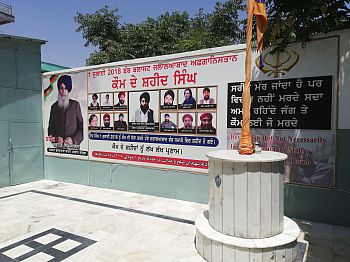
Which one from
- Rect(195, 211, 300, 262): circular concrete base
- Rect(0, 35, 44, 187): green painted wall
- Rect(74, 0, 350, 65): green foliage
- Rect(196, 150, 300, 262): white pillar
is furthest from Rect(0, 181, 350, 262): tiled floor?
Rect(74, 0, 350, 65): green foliage

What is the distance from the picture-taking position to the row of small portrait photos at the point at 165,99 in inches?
239

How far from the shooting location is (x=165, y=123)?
21.8ft

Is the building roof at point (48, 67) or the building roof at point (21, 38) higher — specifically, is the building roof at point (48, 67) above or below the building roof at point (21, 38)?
below

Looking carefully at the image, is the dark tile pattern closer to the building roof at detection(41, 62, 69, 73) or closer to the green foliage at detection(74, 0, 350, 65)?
the building roof at detection(41, 62, 69, 73)

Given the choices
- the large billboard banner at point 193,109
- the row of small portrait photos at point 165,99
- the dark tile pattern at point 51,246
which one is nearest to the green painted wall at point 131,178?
the large billboard banner at point 193,109

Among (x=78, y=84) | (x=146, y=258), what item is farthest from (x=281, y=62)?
(x=78, y=84)

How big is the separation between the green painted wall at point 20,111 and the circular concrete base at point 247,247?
6.41m

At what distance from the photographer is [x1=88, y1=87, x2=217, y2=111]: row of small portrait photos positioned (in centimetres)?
607

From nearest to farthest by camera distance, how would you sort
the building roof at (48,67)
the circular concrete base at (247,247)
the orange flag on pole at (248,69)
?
the circular concrete base at (247,247)
the orange flag on pole at (248,69)
the building roof at (48,67)

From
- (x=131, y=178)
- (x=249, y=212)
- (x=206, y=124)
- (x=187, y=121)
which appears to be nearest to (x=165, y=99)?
(x=187, y=121)

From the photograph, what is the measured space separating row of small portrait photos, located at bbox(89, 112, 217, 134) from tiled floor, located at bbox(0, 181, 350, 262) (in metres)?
1.64

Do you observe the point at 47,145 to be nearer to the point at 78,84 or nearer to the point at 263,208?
the point at 78,84

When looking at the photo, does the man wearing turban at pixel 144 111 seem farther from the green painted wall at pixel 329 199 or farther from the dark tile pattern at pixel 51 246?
the green painted wall at pixel 329 199

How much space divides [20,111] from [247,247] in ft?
24.1
